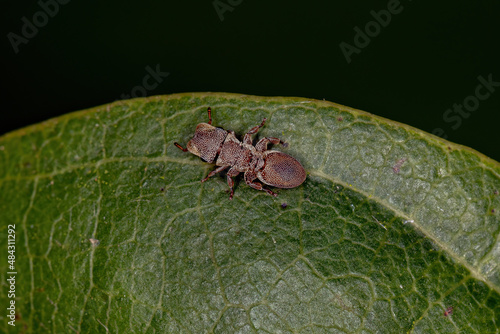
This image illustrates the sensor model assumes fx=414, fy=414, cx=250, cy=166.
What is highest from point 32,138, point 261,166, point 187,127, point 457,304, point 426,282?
point 32,138

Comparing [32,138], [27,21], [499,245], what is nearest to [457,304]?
[499,245]

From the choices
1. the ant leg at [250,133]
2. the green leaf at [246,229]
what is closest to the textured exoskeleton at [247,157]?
the ant leg at [250,133]

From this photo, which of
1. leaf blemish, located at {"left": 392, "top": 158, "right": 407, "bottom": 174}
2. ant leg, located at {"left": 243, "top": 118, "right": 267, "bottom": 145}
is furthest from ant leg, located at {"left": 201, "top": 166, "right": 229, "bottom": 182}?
leaf blemish, located at {"left": 392, "top": 158, "right": 407, "bottom": 174}

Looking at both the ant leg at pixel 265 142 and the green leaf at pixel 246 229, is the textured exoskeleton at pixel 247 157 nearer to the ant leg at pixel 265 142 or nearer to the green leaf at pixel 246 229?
the ant leg at pixel 265 142

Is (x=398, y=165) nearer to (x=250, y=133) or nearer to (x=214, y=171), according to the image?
(x=250, y=133)

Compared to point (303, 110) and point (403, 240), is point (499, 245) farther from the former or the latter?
point (303, 110)
